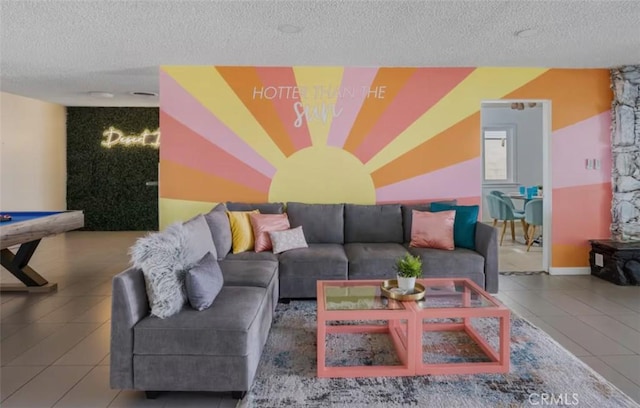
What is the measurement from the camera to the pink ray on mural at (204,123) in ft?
15.6

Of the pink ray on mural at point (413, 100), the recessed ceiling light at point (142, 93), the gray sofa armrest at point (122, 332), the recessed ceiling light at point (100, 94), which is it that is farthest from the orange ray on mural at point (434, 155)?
the recessed ceiling light at point (100, 94)

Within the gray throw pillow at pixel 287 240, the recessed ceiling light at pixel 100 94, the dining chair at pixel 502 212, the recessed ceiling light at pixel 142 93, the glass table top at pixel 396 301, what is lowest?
the glass table top at pixel 396 301

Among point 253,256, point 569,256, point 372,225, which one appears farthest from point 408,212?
point 569,256

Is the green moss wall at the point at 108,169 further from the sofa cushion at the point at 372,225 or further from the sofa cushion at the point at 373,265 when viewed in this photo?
the sofa cushion at the point at 373,265

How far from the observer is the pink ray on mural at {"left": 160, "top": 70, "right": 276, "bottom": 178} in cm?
474

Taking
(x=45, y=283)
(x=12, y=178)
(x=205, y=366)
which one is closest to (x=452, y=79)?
(x=205, y=366)

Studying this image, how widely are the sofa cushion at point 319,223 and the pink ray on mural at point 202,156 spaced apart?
653 millimetres

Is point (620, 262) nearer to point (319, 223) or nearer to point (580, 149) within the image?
point (580, 149)

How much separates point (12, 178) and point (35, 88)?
164 cm

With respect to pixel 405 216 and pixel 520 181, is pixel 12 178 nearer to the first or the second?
pixel 405 216

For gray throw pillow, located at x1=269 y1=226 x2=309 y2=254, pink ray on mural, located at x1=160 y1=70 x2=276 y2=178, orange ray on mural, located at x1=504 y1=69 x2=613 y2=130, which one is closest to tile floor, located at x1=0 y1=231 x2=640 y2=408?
gray throw pillow, located at x1=269 y1=226 x2=309 y2=254

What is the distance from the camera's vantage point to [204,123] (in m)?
4.79

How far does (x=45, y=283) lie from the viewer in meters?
4.30

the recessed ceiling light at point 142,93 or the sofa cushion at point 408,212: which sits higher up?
the recessed ceiling light at point 142,93
